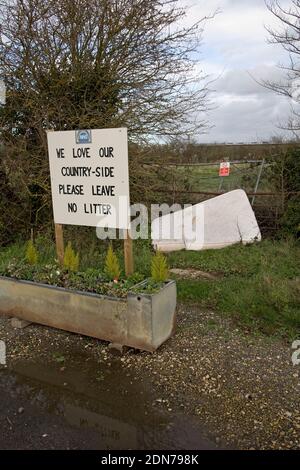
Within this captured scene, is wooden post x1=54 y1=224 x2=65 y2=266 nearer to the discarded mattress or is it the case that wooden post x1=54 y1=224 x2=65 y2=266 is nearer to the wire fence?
the discarded mattress

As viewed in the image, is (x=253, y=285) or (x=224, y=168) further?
(x=224, y=168)

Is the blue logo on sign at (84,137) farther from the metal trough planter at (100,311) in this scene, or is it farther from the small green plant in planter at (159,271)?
the metal trough planter at (100,311)

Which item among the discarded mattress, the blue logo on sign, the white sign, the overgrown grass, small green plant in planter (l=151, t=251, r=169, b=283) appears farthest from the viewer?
the discarded mattress

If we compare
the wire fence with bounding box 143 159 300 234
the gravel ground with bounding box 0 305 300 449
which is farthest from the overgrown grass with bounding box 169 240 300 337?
the wire fence with bounding box 143 159 300 234

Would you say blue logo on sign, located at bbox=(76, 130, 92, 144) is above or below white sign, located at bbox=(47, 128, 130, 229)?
above

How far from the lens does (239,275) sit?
545 cm

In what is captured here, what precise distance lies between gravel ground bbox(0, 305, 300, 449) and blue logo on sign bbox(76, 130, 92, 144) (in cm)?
206

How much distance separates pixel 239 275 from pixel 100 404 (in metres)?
3.21

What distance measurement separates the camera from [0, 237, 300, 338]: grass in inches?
159

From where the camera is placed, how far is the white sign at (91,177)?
3.76m

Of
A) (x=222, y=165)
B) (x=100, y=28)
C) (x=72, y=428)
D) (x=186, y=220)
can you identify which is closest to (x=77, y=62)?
(x=100, y=28)

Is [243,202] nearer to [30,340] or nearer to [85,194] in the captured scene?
[85,194]

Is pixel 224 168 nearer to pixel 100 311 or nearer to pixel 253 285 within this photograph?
pixel 253 285

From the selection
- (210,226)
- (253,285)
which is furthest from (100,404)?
(210,226)
